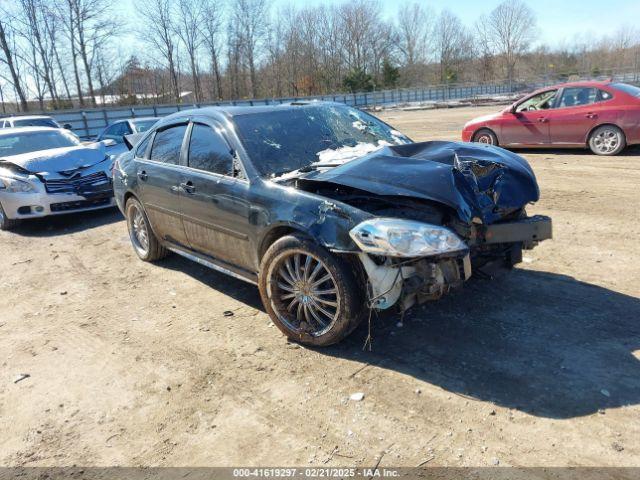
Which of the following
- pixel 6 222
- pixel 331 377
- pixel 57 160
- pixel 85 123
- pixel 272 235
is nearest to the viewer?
pixel 331 377

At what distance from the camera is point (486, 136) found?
457 inches

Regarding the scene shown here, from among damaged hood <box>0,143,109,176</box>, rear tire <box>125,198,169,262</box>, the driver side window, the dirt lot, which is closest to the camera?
the dirt lot

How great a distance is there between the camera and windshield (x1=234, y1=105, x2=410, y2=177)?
13.5 feet

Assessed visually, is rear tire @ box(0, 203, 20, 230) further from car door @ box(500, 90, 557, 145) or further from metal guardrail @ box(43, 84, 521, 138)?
metal guardrail @ box(43, 84, 521, 138)

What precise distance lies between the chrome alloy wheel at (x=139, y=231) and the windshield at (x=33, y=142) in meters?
4.50

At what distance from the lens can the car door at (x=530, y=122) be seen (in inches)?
421

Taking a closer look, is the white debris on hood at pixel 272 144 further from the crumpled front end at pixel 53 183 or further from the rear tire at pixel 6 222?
the rear tire at pixel 6 222

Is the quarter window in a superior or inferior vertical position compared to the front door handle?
superior

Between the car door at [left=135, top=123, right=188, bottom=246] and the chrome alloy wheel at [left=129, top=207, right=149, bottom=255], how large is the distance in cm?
34

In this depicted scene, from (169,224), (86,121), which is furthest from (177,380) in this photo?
(86,121)

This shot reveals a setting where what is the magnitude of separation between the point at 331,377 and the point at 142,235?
3633mm

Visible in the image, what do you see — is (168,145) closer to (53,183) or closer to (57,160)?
(53,183)

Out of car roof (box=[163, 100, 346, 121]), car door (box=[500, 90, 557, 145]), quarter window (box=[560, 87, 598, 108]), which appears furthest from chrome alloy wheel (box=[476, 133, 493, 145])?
car roof (box=[163, 100, 346, 121])

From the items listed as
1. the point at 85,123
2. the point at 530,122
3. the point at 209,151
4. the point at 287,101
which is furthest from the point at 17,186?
the point at 85,123
